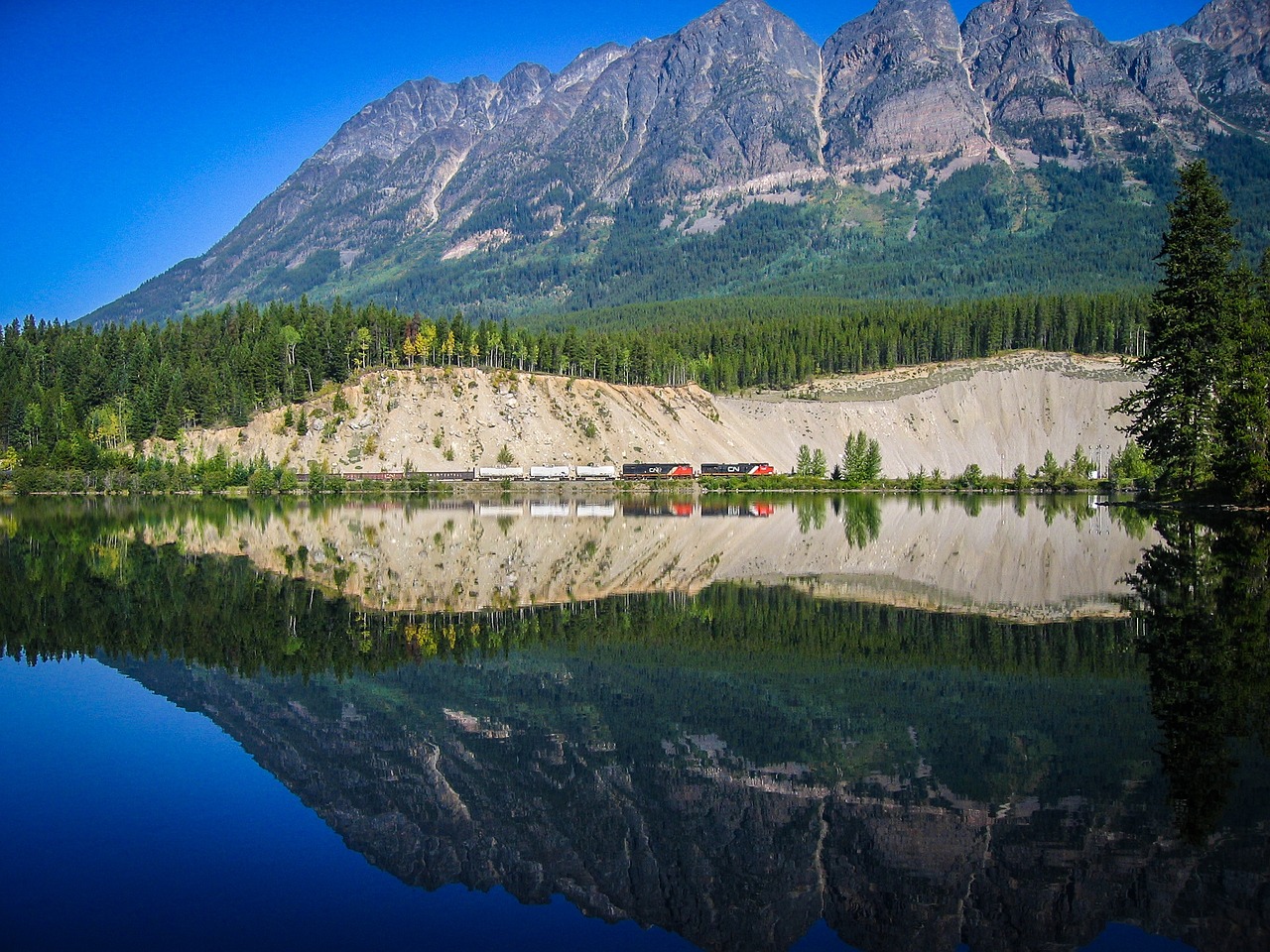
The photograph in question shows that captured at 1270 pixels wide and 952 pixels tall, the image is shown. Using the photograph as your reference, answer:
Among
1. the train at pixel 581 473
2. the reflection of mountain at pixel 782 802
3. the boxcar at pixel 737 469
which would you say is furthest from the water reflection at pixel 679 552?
the boxcar at pixel 737 469

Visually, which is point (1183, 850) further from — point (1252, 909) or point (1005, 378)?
point (1005, 378)

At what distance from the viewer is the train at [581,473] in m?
143

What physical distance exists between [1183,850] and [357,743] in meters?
13.4

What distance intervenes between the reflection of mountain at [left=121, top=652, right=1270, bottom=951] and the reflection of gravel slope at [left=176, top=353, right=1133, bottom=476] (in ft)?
414

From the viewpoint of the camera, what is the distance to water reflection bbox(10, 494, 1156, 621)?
3788 cm

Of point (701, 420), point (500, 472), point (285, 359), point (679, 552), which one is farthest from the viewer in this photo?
point (701, 420)

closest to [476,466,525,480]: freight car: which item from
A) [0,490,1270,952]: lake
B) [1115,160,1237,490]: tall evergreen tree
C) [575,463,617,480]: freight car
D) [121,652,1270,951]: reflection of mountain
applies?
[575,463,617,480]: freight car

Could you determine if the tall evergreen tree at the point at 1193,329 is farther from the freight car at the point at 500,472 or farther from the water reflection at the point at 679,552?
the freight car at the point at 500,472

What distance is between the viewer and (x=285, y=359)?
15538 centimetres

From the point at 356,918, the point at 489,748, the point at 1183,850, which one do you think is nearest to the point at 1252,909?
the point at 1183,850

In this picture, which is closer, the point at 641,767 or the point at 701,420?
the point at 641,767

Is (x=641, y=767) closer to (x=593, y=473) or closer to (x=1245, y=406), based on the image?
(x=1245, y=406)

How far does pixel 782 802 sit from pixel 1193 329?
56.3 metres

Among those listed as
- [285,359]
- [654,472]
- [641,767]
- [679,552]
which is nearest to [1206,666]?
[641,767]
